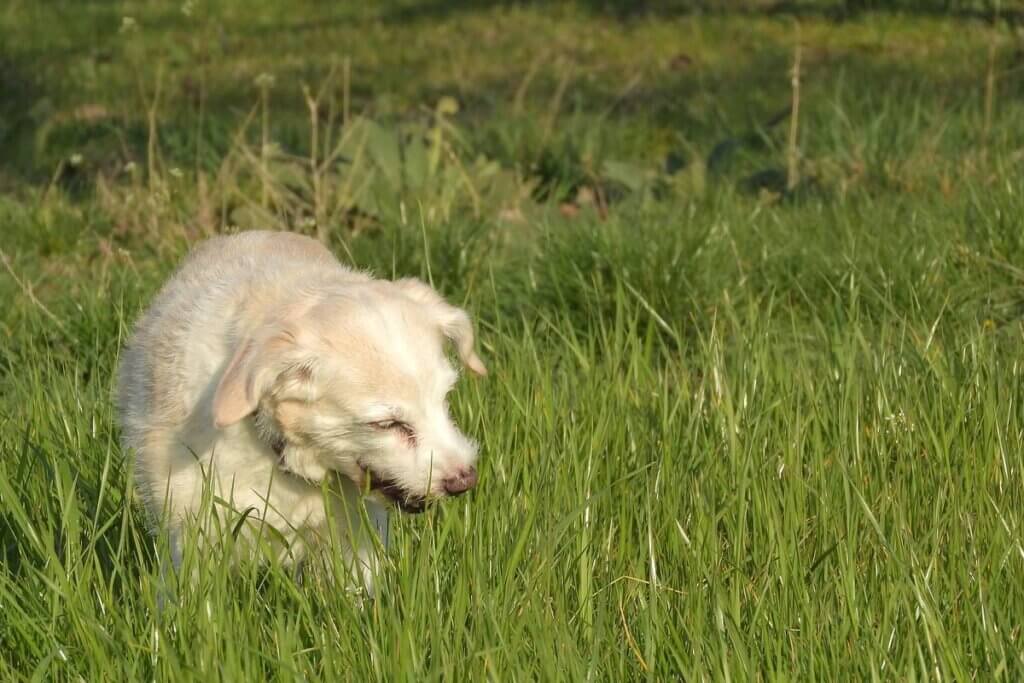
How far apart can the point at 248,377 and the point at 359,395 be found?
22 centimetres

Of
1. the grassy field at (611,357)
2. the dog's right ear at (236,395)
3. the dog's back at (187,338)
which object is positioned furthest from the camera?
the dog's back at (187,338)

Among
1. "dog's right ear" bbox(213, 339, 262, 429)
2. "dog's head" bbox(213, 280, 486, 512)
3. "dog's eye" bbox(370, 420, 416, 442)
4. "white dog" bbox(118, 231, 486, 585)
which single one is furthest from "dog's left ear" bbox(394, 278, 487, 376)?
"dog's right ear" bbox(213, 339, 262, 429)

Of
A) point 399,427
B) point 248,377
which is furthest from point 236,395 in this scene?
point 399,427

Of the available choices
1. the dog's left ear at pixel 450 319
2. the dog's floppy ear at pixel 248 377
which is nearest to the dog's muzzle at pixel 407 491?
the dog's floppy ear at pixel 248 377

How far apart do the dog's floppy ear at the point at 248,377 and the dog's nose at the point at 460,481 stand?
1.28ft

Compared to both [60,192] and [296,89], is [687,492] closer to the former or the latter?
[60,192]

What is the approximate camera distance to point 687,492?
3273mm

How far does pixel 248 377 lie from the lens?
9.12 feet

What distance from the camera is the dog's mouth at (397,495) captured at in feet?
9.66

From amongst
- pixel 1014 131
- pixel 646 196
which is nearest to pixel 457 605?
pixel 646 196

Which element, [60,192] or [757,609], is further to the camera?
[60,192]

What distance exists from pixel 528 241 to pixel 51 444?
2.51m

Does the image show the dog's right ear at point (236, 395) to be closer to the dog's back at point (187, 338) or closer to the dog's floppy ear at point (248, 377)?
the dog's floppy ear at point (248, 377)

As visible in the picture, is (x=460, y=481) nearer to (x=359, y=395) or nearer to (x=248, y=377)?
(x=359, y=395)
